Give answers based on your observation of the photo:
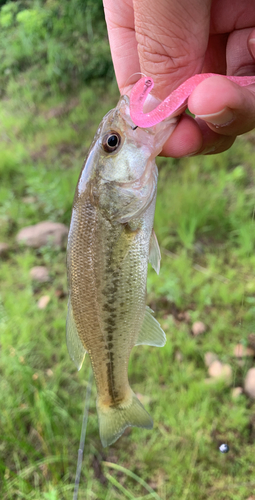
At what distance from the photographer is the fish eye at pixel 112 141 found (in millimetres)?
1242

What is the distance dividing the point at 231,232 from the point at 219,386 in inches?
61.2

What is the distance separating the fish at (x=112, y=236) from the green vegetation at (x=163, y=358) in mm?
944

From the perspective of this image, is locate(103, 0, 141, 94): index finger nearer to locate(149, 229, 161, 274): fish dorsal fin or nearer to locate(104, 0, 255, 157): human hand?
locate(104, 0, 255, 157): human hand

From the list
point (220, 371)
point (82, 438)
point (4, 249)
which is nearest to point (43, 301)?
point (4, 249)

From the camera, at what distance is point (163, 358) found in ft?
7.93

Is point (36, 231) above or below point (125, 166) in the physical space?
below

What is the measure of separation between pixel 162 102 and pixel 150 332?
915 millimetres

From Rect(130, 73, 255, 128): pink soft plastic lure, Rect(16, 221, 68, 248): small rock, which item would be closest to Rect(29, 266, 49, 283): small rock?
Rect(16, 221, 68, 248): small rock

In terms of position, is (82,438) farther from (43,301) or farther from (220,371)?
(43,301)

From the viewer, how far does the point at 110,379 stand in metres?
1.38

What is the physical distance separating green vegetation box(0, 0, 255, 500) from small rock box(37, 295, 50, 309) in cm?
4

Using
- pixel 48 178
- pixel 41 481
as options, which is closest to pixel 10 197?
pixel 48 178

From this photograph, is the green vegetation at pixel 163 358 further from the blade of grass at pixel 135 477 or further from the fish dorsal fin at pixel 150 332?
the fish dorsal fin at pixel 150 332

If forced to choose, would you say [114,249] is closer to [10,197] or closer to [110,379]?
[110,379]
